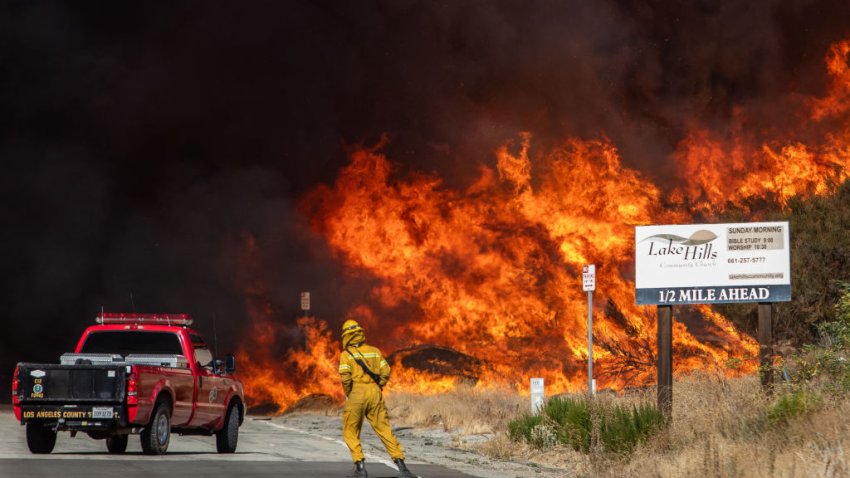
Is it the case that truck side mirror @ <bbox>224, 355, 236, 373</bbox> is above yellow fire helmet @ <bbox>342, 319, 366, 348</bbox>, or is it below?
below

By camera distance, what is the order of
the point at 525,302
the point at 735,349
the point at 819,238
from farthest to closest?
the point at 525,302, the point at 735,349, the point at 819,238

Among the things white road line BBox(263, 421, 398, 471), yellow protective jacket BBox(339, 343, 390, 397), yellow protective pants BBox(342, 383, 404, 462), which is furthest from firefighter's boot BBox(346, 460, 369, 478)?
white road line BBox(263, 421, 398, 471)

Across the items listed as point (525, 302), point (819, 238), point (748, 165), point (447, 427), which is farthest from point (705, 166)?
point (447, 427)

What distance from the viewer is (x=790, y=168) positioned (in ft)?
139

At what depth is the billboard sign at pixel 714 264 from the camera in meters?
19.5

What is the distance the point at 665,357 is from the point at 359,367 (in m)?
6.46

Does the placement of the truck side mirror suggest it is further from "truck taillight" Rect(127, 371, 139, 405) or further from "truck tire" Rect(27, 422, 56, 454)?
"truck tire" Rect(27, 422, 56, 454)

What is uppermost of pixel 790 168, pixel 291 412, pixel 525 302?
pixel 790 168

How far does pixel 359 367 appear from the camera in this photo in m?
14.9

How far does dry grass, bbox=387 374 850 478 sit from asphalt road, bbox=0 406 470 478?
1.98 m

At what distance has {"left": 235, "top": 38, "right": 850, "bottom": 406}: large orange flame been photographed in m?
39.3

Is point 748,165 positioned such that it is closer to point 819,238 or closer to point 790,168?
point 790,168

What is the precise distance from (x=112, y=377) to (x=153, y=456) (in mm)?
1483

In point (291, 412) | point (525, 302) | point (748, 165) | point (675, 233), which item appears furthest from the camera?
point (748, 165)
